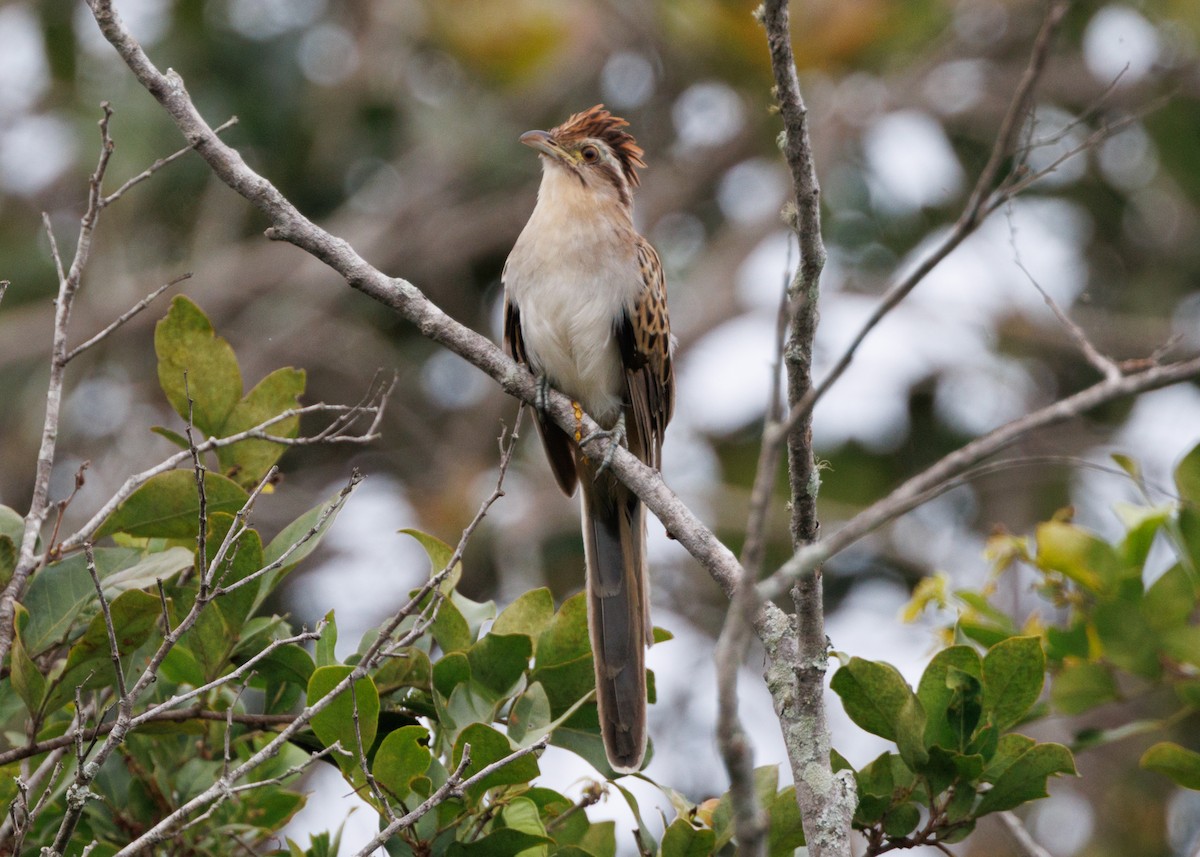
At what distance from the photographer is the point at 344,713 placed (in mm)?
2682

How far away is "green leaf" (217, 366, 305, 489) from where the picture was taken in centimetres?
339

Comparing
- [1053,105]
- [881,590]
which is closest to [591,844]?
[881,590]

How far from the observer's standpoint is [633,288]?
15.0 ft

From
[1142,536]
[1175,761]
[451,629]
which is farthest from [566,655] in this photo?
[1142,536]

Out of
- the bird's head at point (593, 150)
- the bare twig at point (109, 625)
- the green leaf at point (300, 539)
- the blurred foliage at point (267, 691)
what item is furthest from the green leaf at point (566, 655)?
the bird's head at point (593, 150)

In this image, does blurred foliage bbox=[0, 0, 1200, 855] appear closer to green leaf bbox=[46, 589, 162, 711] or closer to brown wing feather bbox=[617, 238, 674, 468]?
brown wing feather bbox=[617, 238, 674, 468]

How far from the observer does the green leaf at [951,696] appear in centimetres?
287

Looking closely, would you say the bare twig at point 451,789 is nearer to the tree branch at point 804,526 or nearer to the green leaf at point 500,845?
the green leaf at point 500,845

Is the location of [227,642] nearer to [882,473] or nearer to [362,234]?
[362,234]

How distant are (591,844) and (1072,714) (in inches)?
63.3

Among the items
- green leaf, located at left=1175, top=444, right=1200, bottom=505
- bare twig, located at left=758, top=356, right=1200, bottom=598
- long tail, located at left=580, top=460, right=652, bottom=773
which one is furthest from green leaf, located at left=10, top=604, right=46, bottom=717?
green leaf, located at left=1175, top=444, right=1200, bottom=505

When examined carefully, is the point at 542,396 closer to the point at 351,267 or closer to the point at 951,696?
the point at 351,267

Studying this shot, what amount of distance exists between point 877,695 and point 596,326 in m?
2.00

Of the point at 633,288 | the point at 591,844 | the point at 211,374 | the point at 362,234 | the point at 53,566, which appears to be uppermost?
the point at 362,234
